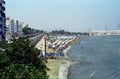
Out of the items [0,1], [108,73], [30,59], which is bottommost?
[108,73]

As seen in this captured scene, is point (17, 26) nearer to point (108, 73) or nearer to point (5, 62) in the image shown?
point (108, 73)

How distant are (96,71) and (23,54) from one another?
26.6m

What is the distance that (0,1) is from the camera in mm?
54281

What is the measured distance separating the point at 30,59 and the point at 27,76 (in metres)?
9.88

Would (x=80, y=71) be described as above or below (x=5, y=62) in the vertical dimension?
below

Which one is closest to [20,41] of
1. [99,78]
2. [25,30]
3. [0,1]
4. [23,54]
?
[23,54]

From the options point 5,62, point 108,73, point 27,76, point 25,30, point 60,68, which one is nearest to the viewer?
point 27,76

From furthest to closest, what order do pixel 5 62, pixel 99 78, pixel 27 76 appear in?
pixel 99 78 → pixel 5 62 → pixel 27 76

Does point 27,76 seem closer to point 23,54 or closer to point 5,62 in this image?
point 5,62

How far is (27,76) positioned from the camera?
2041cm

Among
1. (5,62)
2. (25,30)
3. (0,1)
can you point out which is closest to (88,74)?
(0,1)

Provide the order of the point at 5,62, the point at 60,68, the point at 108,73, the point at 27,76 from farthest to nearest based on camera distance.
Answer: the point at 60,68, the point at 108,73, the point at 5,62, the point at 27,76

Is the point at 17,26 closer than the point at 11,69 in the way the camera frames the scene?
No

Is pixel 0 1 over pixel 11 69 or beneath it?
over
